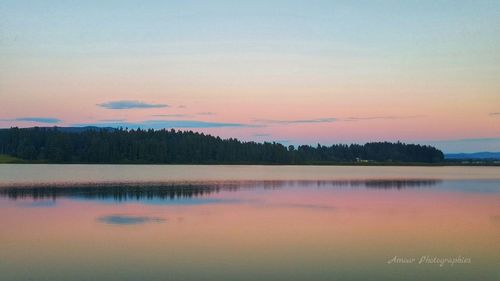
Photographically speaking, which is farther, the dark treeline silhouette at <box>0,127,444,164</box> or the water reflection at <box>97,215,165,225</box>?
the dark treeline silhouette at <box>0,127,444,164</box>

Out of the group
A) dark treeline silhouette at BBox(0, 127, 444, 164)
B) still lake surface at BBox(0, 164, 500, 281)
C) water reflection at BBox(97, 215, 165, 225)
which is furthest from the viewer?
dark treeline silhouette at BBox(0, 127, 444, 164)

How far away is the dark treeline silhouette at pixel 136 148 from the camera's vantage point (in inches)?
5281

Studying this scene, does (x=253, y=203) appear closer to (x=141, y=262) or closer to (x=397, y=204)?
(x=397, y=204)

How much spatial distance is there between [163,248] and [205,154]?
442 ft

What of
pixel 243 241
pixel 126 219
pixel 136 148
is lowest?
pixel 243 241

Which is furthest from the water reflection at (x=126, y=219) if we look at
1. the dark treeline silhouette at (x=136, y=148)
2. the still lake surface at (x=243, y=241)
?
the dark treeline silhouette at (x=136, y=148)

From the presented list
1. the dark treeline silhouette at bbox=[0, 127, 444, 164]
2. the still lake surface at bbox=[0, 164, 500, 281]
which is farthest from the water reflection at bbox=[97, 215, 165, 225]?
the dark treeline silhouette at bbox=[0, 127, 444, 164]

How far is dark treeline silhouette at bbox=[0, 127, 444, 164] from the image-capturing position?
440ft

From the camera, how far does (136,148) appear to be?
137 m

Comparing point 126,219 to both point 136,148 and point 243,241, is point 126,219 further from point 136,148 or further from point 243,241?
point 136,148

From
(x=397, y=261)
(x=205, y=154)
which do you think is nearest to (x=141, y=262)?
(x=397, y=261)

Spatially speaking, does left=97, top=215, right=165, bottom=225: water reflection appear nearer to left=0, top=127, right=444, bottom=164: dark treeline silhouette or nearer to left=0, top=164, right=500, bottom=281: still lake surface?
left=0, top=164, right=500, bottom=281: still lake surface

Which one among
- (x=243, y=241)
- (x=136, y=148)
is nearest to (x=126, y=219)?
(x=243, y=241)

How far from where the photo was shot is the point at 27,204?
3016 cm
